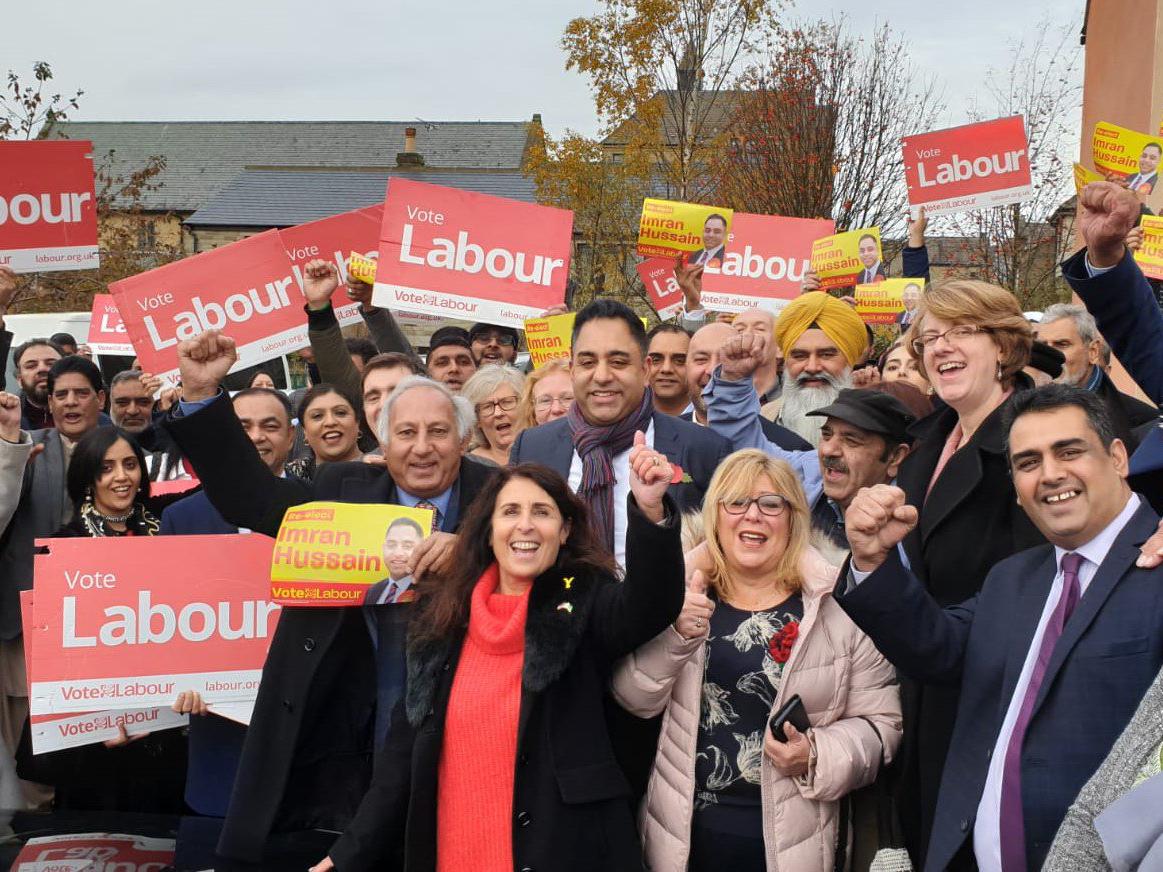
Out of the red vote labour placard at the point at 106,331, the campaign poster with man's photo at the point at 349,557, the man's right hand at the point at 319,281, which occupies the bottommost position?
the campaign poster with man's photo at the point at 349,557

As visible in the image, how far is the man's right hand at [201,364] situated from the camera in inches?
181

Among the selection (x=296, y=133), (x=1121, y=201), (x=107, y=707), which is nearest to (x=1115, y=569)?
(x=1121, y=201)

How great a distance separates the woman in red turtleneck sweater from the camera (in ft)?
11.6

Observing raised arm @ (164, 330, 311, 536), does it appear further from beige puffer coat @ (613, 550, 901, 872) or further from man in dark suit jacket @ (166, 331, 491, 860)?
beige puffer coat @ (613, 550, 901, 872)

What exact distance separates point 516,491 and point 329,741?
1141 mm

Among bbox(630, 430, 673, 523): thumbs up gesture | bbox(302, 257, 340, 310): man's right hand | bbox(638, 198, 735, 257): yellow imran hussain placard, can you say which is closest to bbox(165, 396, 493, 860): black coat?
bbox(630, 430, 673, 523): thumbs up gesture

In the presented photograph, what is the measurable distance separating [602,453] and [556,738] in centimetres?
136

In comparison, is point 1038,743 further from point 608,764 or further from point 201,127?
point 201,127

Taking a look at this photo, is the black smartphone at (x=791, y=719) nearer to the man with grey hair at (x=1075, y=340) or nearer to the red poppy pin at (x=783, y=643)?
the red poppy pin at (x=783, y=643)

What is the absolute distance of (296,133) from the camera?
236 ft

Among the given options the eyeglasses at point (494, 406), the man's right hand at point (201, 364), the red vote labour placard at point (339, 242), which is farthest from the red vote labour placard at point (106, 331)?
the man's right hand at point (201, 364)

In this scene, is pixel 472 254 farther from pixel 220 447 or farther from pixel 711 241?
pixel 220 447

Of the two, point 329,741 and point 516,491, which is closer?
point 516,491

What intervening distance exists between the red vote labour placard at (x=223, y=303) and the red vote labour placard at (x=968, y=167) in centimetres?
513
